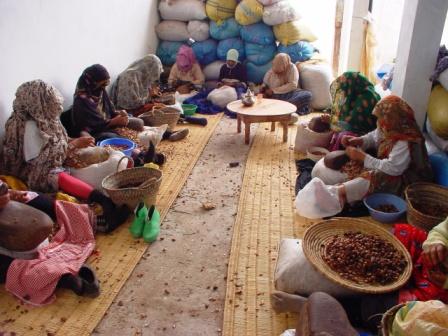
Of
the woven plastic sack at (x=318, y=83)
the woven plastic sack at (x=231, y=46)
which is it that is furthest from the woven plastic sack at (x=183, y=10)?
the woven plastic sack at (x=318, y=83)

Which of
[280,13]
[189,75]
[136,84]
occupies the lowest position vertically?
[189,75]

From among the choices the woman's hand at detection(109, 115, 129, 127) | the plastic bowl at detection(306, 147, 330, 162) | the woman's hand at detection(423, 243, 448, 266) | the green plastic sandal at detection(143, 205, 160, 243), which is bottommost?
the plastic bowl at detection(306, 147, 330, 162)

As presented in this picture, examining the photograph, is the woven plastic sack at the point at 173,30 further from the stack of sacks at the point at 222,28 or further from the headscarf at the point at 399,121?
the headscarf at the point at 399,121

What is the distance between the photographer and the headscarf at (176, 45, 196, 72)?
6504 millimetres

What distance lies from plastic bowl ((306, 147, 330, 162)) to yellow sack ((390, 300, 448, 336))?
2.63m

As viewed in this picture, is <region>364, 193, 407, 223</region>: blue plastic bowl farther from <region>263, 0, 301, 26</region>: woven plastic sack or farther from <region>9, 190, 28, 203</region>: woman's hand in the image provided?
<region>263, 0, 301, 26</region>: woven plastic sack

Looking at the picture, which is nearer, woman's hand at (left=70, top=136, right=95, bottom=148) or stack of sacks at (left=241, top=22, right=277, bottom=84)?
woman's hand at (left=70, top=136, right=95, bottom=148)

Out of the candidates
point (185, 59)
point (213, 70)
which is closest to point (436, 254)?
point (185, 59)

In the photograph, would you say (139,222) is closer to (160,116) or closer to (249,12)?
(160,116)

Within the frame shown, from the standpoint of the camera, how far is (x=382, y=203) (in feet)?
10.6

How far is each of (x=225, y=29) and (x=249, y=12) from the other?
524 mm

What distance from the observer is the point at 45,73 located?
12.6ft

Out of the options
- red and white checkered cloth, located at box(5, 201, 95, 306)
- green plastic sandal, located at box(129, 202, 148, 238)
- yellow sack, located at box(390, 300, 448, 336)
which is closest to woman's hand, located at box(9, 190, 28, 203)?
red and white checkered cloth, located at box(5, 201, 95, 306)

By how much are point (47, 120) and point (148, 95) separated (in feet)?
7.80
